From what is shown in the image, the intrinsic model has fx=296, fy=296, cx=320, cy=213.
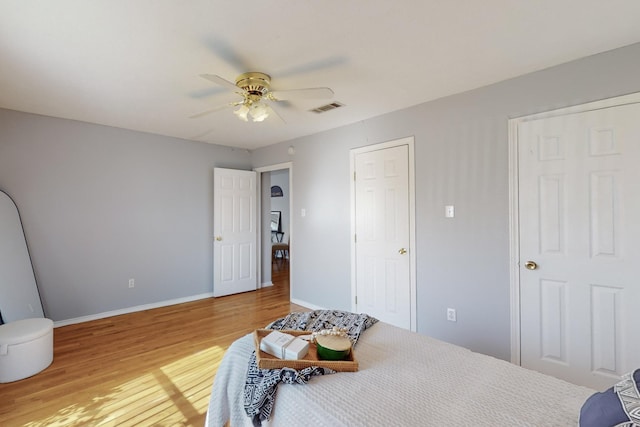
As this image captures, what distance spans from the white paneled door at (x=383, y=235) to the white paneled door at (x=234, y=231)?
7.18ft

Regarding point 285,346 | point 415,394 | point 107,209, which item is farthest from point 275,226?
point 415,394

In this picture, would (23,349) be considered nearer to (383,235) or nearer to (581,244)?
(383,235)

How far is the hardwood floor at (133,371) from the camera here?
1.97 metres

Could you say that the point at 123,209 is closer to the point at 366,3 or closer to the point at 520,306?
the point at 366,3

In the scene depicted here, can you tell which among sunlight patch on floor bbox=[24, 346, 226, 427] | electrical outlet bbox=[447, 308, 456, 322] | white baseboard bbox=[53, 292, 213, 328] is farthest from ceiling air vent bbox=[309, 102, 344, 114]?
white baseboard bbox=[53, 292, 213, 328]

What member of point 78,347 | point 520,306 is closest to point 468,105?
point 520,306

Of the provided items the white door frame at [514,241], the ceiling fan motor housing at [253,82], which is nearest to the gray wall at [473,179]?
the white door frame at [514,241]

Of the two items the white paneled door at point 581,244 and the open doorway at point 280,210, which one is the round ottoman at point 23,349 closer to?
the white paneled door at point 581,244

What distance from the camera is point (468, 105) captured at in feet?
8.89

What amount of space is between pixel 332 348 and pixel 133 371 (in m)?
2.11

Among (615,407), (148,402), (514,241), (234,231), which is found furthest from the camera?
(234,231)

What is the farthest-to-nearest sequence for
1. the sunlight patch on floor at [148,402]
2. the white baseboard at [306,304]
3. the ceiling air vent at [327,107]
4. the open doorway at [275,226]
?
the open doorway at [275,226]
the white baseboard at [306,304]
the ceiling air vent at [327,107]
the sunlight patch on floor at [148,402]

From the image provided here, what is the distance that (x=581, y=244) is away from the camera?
217 centimetres

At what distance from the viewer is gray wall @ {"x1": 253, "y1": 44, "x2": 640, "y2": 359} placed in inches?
87.1
